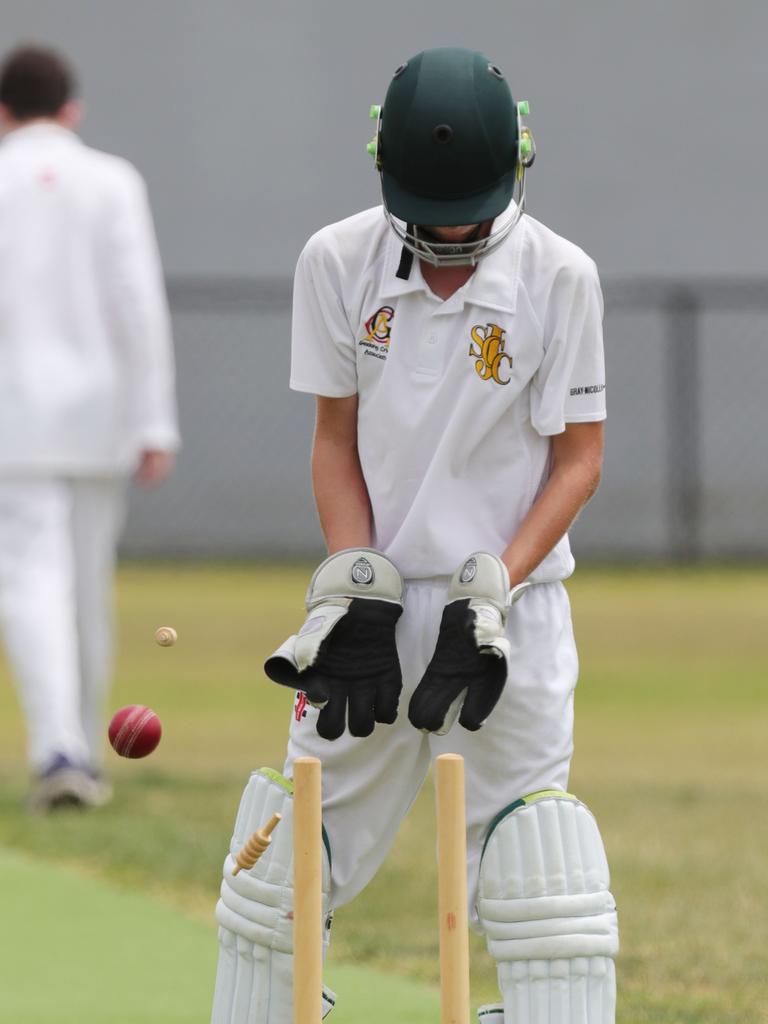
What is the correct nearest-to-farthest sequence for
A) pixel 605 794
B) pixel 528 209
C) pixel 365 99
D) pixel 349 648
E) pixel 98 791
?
1. pixel 349 648
2. pixel 98 791
3. pixel 605 794
4. pixel 528 209
5. pixel 365 99

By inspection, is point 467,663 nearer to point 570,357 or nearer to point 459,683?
point 459,683

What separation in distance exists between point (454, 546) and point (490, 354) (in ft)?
0.99

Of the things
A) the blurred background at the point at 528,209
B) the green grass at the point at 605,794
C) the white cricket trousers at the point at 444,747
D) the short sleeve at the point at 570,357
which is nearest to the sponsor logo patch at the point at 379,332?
the short sleeve at the point at 570,357

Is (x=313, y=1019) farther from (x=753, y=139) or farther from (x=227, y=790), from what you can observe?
(x=753, y=139)

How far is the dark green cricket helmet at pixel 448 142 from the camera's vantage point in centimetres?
290

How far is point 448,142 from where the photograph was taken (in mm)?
2895

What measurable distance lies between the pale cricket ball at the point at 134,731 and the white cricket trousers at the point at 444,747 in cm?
22

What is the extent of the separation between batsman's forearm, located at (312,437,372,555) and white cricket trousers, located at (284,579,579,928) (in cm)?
13

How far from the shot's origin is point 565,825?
2963mm

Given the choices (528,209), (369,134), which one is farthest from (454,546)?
(369,134)

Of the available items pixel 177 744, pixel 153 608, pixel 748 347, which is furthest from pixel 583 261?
pixel 748 347

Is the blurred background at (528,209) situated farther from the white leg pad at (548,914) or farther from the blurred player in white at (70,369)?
the white leg pad at (548,914)

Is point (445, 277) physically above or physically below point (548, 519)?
above

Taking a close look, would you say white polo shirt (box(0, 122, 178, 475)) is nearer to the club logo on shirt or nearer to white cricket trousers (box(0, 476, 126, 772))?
white cricket trousers (box(0, 476, 126, 772))
